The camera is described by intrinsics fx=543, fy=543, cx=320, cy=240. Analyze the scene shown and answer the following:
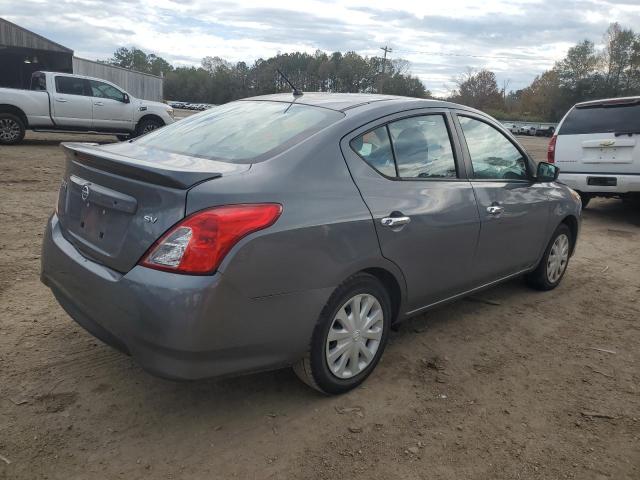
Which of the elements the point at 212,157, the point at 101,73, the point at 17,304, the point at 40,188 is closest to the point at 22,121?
the point at 40,188

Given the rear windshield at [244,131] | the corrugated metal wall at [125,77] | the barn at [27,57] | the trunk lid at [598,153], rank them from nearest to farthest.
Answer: the rear windshield at [244,131]
the trunk lid at [598,153]
the barn at [27,57]
the corrugated metal wall at [125,77]

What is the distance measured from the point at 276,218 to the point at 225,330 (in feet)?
1.79

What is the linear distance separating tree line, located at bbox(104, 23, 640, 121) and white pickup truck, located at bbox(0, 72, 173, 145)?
3026 cm

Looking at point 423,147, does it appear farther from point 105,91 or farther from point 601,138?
point 105,91

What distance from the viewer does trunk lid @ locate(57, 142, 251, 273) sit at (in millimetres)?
2369

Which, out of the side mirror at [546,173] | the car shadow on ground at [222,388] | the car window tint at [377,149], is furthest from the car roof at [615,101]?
the car shadow on ground at [222,388]

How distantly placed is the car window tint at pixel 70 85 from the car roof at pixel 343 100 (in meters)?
11.4

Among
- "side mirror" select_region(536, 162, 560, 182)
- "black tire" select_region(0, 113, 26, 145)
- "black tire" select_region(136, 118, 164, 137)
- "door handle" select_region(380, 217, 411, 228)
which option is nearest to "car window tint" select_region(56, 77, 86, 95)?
"black tire" select_region(0, 113, 26, 145)

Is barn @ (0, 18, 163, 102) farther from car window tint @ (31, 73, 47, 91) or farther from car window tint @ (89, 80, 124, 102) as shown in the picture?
car window tint @ (89, 80, 124, 102)

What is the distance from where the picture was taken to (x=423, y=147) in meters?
3.44

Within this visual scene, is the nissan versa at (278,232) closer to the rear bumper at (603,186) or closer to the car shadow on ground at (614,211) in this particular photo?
the rear bumper at (603,186)

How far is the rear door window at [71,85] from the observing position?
13219 mm

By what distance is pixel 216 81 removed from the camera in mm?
95625

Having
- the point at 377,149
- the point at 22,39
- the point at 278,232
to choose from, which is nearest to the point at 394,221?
the point at 377,149
